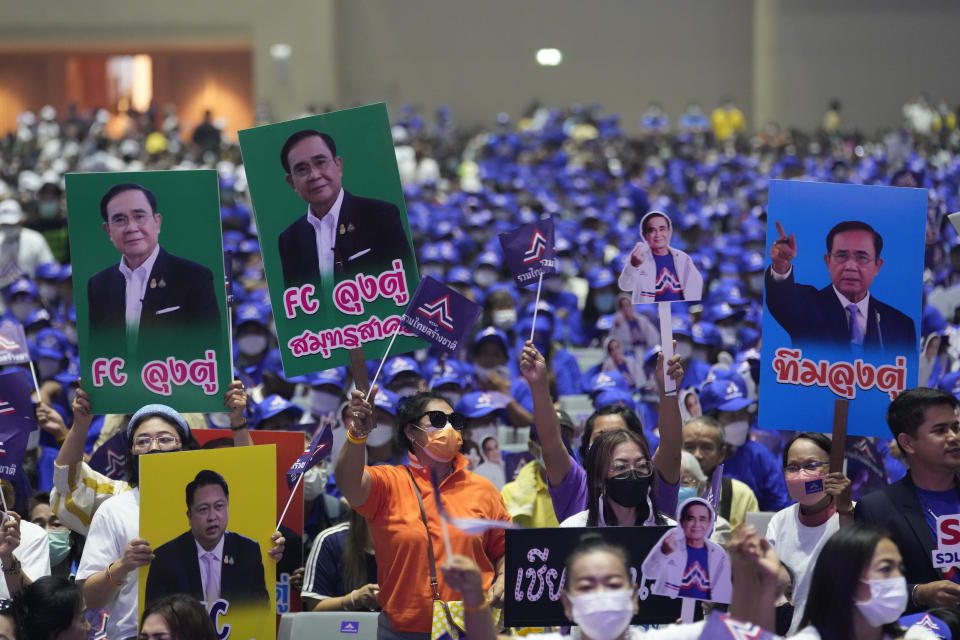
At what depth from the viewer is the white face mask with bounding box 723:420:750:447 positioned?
8258 mm

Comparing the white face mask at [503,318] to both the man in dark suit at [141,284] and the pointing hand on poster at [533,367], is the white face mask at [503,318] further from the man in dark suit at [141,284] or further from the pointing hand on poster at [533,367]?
the pointing hand on poster at [533,367]

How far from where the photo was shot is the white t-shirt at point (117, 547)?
5.77 metres

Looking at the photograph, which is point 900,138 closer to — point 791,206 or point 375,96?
point 375,96

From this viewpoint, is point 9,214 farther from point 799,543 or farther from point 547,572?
point 547,572

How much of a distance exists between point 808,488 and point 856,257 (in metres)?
1.13

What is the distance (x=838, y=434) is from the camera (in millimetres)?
6082

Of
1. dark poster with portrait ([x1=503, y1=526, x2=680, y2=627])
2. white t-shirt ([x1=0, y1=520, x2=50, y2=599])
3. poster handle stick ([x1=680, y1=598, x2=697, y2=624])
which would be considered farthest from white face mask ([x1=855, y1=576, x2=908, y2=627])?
white t-shirt ([x1=0, y1=520, x2=50, y2=599])

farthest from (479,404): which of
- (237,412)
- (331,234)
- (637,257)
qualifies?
(637,257)

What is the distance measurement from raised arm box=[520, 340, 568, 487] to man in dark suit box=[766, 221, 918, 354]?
121cm

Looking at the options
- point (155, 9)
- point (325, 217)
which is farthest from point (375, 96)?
point (325, 217)

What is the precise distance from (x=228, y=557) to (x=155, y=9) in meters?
37.4

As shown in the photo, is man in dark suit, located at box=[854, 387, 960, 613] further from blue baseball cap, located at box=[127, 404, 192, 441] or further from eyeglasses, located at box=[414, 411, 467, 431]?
blue baseball cap, located at box=[127, 404, 192, 441]

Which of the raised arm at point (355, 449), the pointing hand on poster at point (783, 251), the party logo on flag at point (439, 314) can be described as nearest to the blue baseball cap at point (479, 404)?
the party logo on flag at point (439, 314)

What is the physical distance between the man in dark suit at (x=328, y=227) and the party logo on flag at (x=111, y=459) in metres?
1.36
